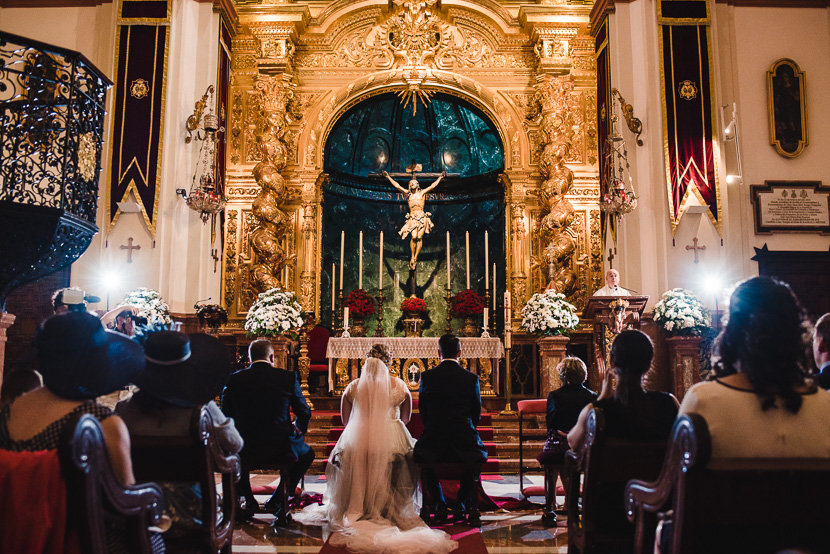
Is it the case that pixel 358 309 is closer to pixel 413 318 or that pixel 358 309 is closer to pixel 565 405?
pixel 413 318

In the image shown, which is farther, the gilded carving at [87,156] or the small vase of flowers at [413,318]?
the small vase of flowers at [413,318]

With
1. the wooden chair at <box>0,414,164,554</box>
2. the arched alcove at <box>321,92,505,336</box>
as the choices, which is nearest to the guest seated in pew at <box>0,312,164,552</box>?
the wooden chair at <box>0,414,164,554</box>

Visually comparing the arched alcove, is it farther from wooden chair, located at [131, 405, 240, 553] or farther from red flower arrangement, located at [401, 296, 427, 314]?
wooden chair, located at [131, 405, 240, 553]

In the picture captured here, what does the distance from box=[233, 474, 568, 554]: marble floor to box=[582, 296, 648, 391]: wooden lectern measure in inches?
116

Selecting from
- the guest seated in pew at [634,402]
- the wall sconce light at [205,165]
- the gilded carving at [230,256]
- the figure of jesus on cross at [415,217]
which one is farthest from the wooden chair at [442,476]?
the figure of jesus on cross at [415,217]

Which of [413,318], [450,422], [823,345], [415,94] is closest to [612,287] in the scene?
[413,318]

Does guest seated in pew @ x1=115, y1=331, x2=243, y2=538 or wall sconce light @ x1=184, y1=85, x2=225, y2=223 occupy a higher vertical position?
wall sconce light @ x1=184, y1=85, x2=225, y2=223

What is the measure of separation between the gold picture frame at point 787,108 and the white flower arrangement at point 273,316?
7663 mm

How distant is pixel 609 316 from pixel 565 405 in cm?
357

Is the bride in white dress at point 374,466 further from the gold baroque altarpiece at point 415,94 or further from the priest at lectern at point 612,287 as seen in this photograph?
the gold baroque altarpiece at point 415,94

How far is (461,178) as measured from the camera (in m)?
14.0

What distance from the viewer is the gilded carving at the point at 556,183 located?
11.5 m

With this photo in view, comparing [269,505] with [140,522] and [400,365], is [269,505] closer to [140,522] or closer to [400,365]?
[140,522]

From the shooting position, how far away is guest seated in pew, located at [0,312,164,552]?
2533mm
